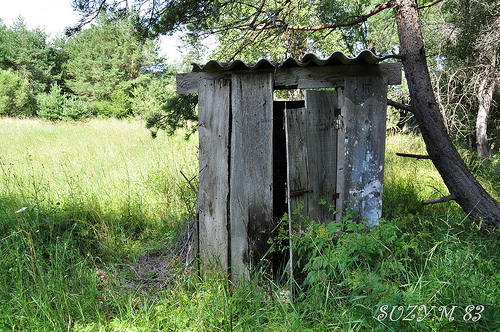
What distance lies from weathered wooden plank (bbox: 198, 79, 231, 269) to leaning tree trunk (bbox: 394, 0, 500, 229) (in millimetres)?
2261

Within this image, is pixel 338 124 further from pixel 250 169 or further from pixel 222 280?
pixel 222 280

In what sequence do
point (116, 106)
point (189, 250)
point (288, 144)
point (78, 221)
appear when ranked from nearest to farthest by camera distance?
point (288, 144)
point (189, 250)
point (78, 221)
point (116, 106)

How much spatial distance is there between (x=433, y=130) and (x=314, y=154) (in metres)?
1.65

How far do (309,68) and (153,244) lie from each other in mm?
2881

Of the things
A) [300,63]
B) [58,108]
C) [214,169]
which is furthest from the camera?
[58,108]

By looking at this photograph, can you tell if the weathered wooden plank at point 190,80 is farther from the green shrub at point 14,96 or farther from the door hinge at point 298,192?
the green shrub at point 14,96

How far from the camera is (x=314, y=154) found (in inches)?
118

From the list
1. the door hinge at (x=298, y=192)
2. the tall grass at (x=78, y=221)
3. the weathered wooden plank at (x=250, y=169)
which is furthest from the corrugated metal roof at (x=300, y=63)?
the tall grass at (x=78, y=221)

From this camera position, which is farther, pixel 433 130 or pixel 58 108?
pixel 58 108

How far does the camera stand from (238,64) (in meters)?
2.83

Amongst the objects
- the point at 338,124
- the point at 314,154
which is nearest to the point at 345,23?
the point at 338,124

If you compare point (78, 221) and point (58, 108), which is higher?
point (58, 108)

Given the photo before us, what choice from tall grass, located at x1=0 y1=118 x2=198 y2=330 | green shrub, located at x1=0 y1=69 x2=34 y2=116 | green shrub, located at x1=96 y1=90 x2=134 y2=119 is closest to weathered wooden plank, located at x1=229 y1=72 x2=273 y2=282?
tall grass, located at x1=0 y1=118 x2=198 y2=330

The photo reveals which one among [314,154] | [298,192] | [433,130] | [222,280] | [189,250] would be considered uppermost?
[433,130]
